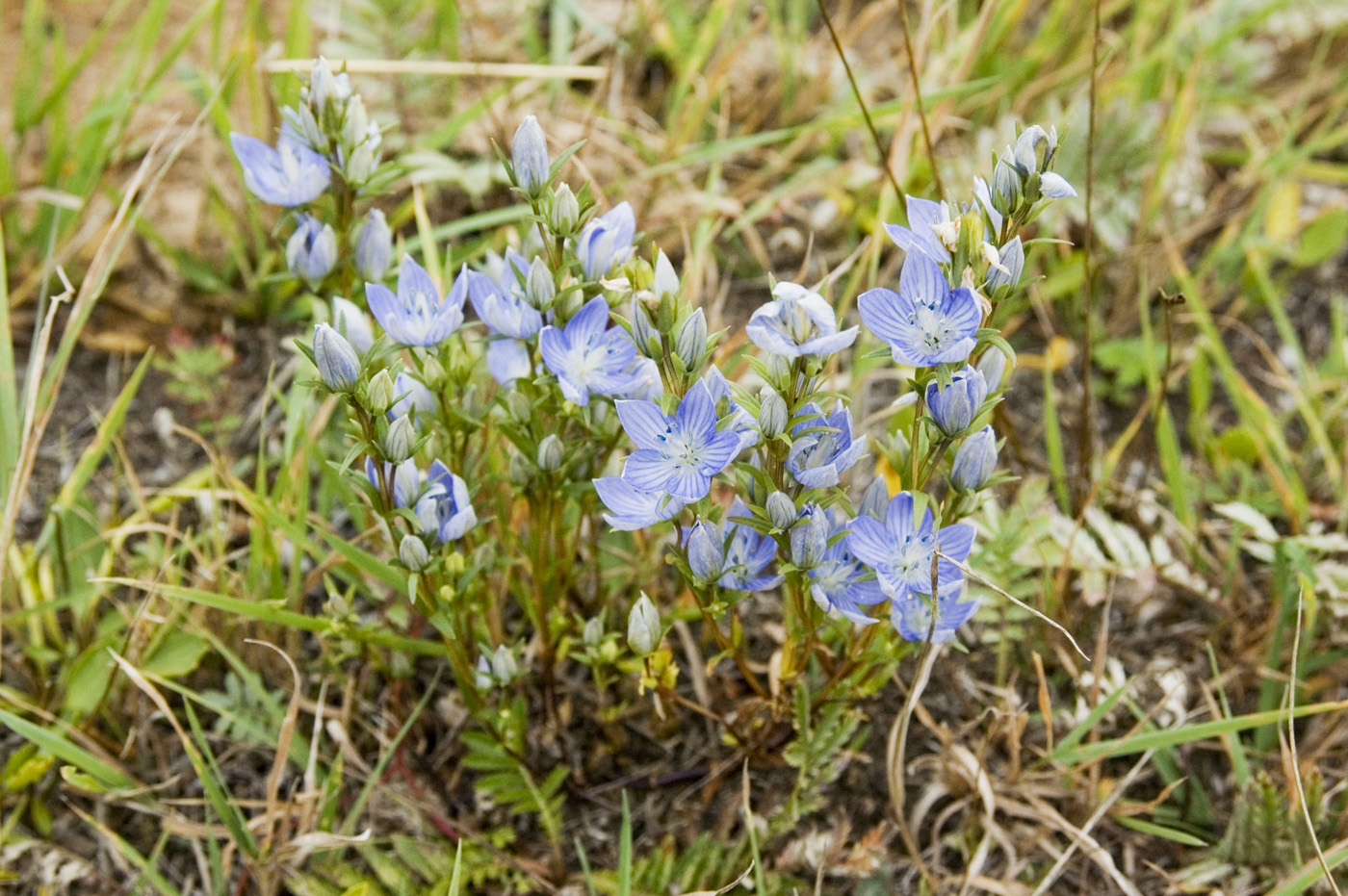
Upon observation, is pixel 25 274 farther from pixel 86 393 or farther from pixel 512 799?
pixel 512 799

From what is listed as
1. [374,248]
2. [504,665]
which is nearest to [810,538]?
[504,665]

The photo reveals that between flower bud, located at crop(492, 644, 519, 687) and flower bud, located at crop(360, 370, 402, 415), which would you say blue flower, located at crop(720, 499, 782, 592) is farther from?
flower bud, located at crop(360, 370, 402, 415)

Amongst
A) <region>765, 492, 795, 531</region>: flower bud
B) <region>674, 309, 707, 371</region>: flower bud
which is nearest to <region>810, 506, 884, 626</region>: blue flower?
<region>765, 492, 795, 531</region>: flower bud

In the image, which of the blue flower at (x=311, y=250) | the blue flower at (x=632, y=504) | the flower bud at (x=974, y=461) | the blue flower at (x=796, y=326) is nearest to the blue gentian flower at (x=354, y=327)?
the blue flower at (x=311, y=250)

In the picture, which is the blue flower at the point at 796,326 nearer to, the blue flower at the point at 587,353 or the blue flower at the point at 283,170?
the blue flower at the point at 587,353

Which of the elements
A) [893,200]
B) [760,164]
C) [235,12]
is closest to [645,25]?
[760,164]

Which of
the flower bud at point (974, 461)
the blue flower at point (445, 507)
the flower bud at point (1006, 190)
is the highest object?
the flower bud at point (1006, 190)
